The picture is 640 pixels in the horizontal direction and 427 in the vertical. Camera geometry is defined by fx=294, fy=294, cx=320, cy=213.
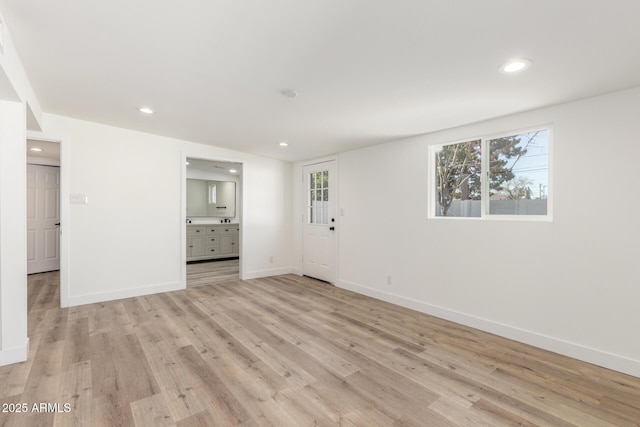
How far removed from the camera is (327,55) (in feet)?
6.64

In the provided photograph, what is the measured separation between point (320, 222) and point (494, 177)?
2.97 meters

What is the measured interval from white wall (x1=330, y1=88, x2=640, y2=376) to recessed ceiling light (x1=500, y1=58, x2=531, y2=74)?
1005mm

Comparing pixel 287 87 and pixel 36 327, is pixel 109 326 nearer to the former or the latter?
pixel 36 327

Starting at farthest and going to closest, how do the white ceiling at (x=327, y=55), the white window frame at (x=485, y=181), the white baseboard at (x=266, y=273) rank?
1. the white baseboard at (x=266, y=273)
2. the white window frame at (x=485, y=181)
3. the white ceiling at (x=327, y=55)

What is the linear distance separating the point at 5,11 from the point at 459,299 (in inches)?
173

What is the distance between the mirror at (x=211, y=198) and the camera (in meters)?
7.59

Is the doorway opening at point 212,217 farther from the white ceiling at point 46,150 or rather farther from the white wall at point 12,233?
the white wall at point 12,233

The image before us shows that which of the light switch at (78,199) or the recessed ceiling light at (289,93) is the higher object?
the recessed ceiling light at (289,93)

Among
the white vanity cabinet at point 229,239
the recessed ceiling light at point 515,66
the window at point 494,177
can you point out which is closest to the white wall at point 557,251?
the window at point 494,177

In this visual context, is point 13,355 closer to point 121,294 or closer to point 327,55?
point 121,294

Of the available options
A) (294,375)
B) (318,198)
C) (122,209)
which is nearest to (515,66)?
(294,375)

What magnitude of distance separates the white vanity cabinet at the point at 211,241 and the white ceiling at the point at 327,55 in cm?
406

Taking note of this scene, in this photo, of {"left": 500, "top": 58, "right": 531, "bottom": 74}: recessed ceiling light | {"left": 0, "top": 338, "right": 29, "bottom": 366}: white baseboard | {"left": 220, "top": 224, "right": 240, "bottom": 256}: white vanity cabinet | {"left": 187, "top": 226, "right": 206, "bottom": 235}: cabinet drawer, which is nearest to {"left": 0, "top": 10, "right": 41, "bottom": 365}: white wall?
{"left": 0, "top": 338, "right": 29, "bottom": 366}: white baseboard

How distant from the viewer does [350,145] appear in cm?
447
